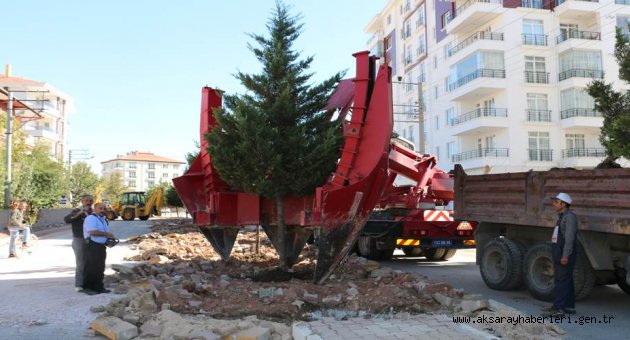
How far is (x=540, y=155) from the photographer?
1412 inches

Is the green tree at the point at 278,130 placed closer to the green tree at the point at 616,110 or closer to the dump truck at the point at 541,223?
the dump truck at the point at 541,223

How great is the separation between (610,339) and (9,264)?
37.6 feet

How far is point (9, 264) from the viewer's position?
37.6 feet

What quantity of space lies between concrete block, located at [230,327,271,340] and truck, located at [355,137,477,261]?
6791 millimetres

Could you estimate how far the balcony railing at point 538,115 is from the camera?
36000mm

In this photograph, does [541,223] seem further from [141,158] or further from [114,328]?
[141,158]

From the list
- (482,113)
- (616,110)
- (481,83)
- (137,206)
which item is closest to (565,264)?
(616,110)

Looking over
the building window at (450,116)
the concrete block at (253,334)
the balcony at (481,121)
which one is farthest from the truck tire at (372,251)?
the building window at (450,116)

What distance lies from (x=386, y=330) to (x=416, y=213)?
22.5 ft

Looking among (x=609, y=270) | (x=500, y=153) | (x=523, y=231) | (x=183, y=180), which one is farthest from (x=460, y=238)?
(x=500, y=153)

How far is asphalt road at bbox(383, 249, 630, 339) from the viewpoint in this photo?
5.95 meters

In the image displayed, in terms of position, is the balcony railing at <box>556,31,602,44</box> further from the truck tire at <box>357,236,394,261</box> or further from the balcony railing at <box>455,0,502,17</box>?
the truck tire at <box>357,236,394,261</box>

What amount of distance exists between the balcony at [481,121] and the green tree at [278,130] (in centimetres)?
2986

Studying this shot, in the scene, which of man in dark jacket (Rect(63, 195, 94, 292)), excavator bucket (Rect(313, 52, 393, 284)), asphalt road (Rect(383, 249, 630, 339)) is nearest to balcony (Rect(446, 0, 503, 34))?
asphalt road (Rect(383, 249, 630, 339))
